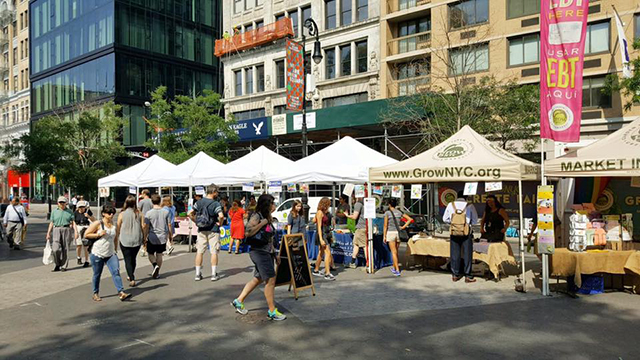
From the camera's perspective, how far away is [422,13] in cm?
2800

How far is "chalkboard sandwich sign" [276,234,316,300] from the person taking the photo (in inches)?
326

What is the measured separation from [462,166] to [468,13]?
1939 centimetres

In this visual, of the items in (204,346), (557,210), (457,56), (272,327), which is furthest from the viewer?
(457,56)

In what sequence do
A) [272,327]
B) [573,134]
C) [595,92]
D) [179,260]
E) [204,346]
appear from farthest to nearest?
[595,92] → [179,260] → [573,134] → [272,327] → [204,346]

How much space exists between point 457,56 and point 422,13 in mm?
4609

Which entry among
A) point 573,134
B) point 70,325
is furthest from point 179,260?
point 573,134

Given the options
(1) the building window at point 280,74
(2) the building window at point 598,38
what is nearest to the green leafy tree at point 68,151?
(1) the building window at point 280,74

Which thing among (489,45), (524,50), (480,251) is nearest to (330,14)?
(489,45)

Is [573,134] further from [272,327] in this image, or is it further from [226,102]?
[226,102]

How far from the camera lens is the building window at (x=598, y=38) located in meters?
22.3

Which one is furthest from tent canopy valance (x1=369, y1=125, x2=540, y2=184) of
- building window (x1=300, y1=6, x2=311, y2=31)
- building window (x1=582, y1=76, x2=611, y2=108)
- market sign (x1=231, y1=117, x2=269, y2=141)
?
building window (x1=300, y1=6, x2=311, y2=31)

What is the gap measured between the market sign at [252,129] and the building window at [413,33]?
30.1 ft

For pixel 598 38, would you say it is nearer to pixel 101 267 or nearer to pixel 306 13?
pixel 306 13

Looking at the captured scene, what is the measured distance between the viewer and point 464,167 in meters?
9.90
